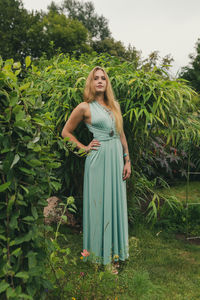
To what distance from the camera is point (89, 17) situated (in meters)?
34.9

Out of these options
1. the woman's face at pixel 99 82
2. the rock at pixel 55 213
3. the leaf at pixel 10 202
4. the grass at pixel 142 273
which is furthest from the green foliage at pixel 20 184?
the rock at pixel 55 213

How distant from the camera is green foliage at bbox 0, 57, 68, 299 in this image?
43.5 inches

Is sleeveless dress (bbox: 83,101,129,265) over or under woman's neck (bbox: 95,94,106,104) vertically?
under

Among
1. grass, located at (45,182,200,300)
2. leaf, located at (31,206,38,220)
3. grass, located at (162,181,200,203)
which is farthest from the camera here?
grass, located at (162,181,200,203)

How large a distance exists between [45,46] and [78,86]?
15157 mm

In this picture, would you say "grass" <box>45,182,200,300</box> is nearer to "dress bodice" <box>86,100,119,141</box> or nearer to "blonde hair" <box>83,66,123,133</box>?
"dress bodice" <box>86,100,119,141</box>

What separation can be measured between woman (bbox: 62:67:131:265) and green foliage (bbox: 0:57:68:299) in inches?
48.5

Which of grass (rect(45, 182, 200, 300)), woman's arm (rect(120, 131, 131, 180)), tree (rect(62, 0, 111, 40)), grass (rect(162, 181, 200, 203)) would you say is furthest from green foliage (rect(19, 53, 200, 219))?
tree (rect(62, 0, 111, 40))

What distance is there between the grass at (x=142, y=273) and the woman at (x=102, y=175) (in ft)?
0.65

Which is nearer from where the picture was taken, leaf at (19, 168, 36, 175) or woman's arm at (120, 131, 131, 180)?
leaf at (19, 168, 36, 175)

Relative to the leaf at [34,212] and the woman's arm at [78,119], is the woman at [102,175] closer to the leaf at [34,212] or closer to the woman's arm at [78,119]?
the woman's arm at [78,119]

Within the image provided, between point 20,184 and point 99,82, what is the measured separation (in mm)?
1595

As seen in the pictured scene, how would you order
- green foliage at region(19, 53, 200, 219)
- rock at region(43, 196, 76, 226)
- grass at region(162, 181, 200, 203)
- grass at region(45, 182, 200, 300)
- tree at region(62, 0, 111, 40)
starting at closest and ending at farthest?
grass at region(45, 182, 200, 300) < green foliage at region(19, 53, 200, 219) < rock at region(43, 196, 76, 226) < grass at region(162, 181, 200, 203) < tree at region(62, 0, 111, 40)

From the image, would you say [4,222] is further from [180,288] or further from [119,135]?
[180,288]
